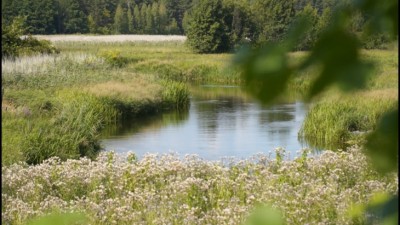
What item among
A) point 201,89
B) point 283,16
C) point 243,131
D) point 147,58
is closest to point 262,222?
point 243,131

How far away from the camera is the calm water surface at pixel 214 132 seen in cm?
1272

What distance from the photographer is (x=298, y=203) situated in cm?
592

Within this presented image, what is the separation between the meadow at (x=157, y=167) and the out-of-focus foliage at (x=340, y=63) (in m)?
0.01

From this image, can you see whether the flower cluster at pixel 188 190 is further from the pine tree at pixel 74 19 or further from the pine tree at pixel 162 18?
the pine tree at pixel 162 18

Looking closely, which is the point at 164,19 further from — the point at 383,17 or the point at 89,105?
the point at 383,17

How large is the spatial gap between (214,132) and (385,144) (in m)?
14.1

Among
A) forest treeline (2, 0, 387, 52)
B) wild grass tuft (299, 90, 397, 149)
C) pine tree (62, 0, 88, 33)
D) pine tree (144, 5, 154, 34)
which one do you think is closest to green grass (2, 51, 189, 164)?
wild grass tuft (299, 90, 397, 149)

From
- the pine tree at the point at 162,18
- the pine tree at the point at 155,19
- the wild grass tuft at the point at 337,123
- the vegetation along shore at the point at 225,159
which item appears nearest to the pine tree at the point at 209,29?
the vegetation along shore at the point at 225,159

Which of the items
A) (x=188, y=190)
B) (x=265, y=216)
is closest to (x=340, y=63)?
(x=265, y=216)

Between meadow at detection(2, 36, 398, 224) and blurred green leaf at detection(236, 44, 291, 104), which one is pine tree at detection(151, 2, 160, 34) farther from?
blurred green leaf at detection(236, 44, 291, 104)

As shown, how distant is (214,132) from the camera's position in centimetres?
1475

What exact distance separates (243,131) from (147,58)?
66.9ft

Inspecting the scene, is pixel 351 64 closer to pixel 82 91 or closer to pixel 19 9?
pixel 82 91

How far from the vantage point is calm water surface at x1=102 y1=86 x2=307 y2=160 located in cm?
1272
